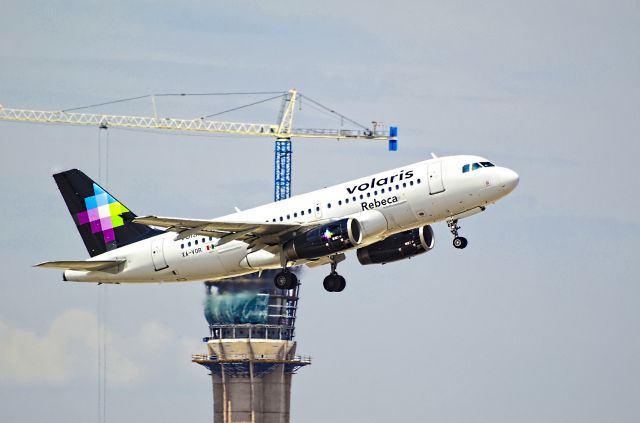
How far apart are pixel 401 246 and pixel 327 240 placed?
27.6 ft

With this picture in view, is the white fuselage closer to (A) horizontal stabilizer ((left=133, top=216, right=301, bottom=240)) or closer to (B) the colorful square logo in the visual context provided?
(A) horizontal stabilizer ((left=133, top=216, right=301, bottom=240))

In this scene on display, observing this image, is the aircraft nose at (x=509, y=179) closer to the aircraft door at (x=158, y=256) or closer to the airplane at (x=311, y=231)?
the airplane at (x=311, y=231)

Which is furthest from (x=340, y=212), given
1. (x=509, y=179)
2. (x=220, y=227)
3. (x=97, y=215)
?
(x=97, y=215)

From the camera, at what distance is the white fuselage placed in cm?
11006

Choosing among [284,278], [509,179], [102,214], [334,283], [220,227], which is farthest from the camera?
[102,214]

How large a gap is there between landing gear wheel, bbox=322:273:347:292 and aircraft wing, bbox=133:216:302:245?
5117 mm

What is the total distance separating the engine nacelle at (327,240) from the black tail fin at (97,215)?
41.5 ft

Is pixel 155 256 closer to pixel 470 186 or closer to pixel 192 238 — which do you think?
pixel 192 238

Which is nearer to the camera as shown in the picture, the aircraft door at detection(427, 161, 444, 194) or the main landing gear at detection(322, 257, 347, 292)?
the aircraft door at detection(427, 161, 444, 194)

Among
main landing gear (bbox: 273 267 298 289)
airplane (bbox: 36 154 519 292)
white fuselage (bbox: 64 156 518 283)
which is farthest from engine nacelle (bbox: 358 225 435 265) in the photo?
main landing gear (bbox: 273 267 298 289)

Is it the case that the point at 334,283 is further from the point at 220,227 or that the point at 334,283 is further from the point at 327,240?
the point at 220,227

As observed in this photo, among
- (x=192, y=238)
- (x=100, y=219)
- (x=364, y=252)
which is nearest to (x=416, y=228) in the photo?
(x=364, y=252)

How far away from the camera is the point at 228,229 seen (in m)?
113


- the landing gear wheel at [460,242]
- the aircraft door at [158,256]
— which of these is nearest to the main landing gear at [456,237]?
the landing gear wheel at [460,242]
